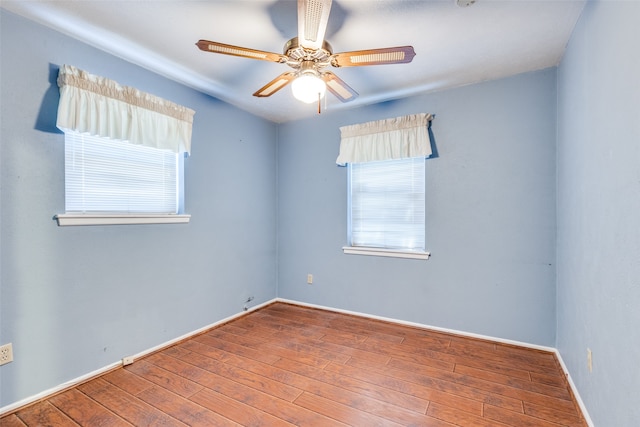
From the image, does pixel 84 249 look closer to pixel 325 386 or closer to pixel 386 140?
pixel 325 386

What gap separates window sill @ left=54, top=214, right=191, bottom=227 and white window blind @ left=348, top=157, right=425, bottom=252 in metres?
1.87

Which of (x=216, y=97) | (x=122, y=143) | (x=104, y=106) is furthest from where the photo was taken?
(x=216, y=97)

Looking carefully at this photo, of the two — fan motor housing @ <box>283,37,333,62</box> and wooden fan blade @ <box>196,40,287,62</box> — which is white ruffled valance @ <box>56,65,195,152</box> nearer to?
wooden fan blade @ <box>196,40,287,62</box>

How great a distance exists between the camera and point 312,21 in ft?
4.75

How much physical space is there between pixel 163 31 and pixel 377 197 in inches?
95.8

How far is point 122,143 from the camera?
91.6 inches

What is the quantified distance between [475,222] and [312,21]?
7.47ft

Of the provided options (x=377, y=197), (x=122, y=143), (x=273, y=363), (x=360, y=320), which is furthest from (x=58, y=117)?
(x=360, y=320)

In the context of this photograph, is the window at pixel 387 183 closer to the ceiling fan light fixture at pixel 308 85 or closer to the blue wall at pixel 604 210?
the blue wall at pixel 604 210

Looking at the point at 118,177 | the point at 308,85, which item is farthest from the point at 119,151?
the point at 308,85

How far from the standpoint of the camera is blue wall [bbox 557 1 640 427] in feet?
3.81

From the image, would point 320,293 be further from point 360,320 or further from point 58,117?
point 58,117

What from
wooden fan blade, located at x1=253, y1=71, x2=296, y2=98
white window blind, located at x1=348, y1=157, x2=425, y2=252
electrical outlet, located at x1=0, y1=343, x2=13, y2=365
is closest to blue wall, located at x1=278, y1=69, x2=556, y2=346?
white window blind, located at x1=348, y1=157, x2=425, y2=252

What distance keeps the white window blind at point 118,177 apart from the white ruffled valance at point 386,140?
1.79m
